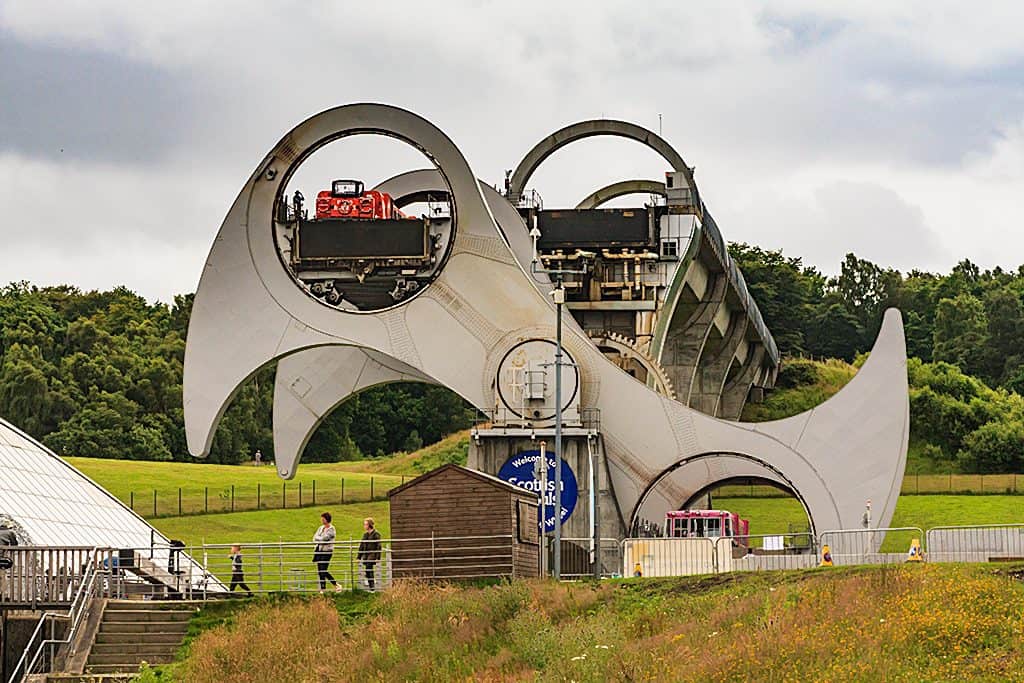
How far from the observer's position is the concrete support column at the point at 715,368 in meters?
72.9

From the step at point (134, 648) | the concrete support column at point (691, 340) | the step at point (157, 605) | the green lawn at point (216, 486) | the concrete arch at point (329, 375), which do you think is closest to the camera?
the step at point (134, 648)

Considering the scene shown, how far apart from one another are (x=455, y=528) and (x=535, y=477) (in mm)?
11205

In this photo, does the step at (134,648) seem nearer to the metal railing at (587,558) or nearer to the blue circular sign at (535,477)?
the metal railing at (587,558)

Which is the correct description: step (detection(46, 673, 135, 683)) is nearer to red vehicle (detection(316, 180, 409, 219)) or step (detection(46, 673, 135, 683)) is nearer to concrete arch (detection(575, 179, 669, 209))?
red vehicle (detection(316, 180, 409, 219))

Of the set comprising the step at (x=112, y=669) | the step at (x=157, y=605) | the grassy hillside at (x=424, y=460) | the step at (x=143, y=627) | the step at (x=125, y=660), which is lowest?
the step at (x=112, y=669)

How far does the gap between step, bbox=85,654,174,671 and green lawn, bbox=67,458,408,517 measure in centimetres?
3562

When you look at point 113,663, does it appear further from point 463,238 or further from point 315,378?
point 315,378

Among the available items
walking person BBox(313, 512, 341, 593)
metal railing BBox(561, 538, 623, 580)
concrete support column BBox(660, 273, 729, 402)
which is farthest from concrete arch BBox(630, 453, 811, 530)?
concrete support column BBox(660, 273, 729, 402)

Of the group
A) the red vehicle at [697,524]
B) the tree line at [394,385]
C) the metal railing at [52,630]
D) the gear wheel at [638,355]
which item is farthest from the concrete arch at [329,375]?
the tree line at [394,385]

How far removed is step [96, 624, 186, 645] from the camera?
1123 inches

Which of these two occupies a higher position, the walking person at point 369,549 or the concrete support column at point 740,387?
the concrete support column at point 740,387

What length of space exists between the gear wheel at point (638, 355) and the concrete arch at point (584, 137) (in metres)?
5.74

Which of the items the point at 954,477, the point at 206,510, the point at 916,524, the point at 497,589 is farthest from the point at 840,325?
the point at 497,589

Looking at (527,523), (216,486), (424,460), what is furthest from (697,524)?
(424,460)
